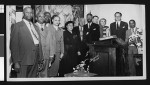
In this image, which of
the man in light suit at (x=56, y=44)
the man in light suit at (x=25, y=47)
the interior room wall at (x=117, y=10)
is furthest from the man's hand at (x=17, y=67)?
the interior room wall at (x=117, y=10)

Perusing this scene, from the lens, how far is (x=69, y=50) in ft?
13.8

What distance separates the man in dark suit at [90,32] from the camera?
4.21 m

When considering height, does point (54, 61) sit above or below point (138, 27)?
below

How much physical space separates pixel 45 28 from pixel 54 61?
1.64 feet

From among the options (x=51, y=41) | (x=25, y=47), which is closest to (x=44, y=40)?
(x=51, y=41)

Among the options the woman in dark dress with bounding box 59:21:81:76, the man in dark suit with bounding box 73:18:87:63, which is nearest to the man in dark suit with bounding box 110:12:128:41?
the man in dark suit with bounding box 73:18:87:63

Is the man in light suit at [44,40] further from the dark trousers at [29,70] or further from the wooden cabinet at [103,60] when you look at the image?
the wooden cabinet at [103,60]

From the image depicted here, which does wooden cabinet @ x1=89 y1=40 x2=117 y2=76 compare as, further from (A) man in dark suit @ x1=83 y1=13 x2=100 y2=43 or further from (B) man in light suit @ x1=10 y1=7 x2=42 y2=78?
(B) man in light suit @ x1=10 y1=7 x2=42 y2=78

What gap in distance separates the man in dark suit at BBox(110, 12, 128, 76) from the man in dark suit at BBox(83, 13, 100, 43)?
0.73 ft

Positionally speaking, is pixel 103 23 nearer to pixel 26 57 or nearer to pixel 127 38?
pixel 127 38

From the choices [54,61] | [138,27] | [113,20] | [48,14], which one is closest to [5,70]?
[54,61]

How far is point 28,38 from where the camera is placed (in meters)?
4.18

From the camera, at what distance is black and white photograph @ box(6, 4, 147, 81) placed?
416 centimetres

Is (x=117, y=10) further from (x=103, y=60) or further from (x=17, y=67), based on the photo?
(x=17, y=67)
